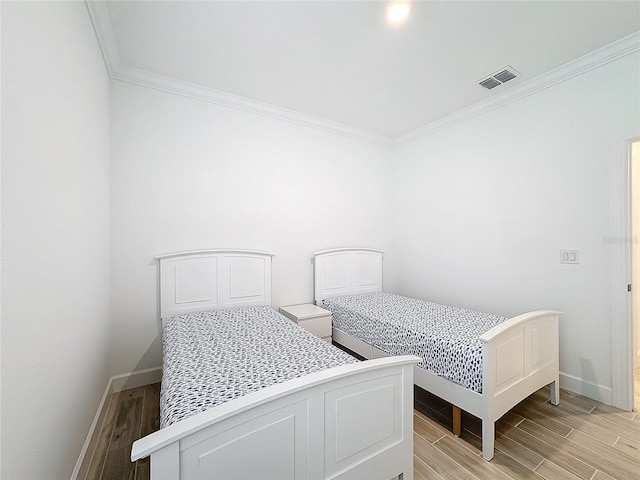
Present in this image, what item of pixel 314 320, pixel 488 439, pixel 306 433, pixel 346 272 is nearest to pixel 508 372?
pixel 488 439

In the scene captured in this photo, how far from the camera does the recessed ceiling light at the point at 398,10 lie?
1.73 meters

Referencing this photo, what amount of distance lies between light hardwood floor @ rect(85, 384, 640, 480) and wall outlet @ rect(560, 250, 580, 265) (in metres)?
1.10

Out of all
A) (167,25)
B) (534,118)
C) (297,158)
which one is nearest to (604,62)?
(534,118)

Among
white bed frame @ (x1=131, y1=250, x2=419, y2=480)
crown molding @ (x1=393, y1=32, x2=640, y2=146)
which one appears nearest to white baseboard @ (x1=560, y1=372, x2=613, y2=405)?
white bed frame @ (x1=131, y1=250, x2=419, y2=480)

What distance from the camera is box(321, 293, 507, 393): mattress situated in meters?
1.84

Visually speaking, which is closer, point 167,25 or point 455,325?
point 167,25

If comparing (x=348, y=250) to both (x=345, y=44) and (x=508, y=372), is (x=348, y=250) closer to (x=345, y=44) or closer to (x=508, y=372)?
(x=508, y=372)

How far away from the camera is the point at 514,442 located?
182cm

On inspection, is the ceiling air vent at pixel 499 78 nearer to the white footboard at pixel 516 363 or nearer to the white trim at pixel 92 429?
the white footboard at pixel 516 363

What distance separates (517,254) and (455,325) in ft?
3.41

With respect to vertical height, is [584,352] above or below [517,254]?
below

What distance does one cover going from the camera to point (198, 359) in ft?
5.40

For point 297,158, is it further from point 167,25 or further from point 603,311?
point 603,311

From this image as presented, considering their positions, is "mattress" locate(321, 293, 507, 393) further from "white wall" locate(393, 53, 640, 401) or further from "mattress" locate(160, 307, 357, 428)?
"mattress" locate(160, 307, 357, 428)
